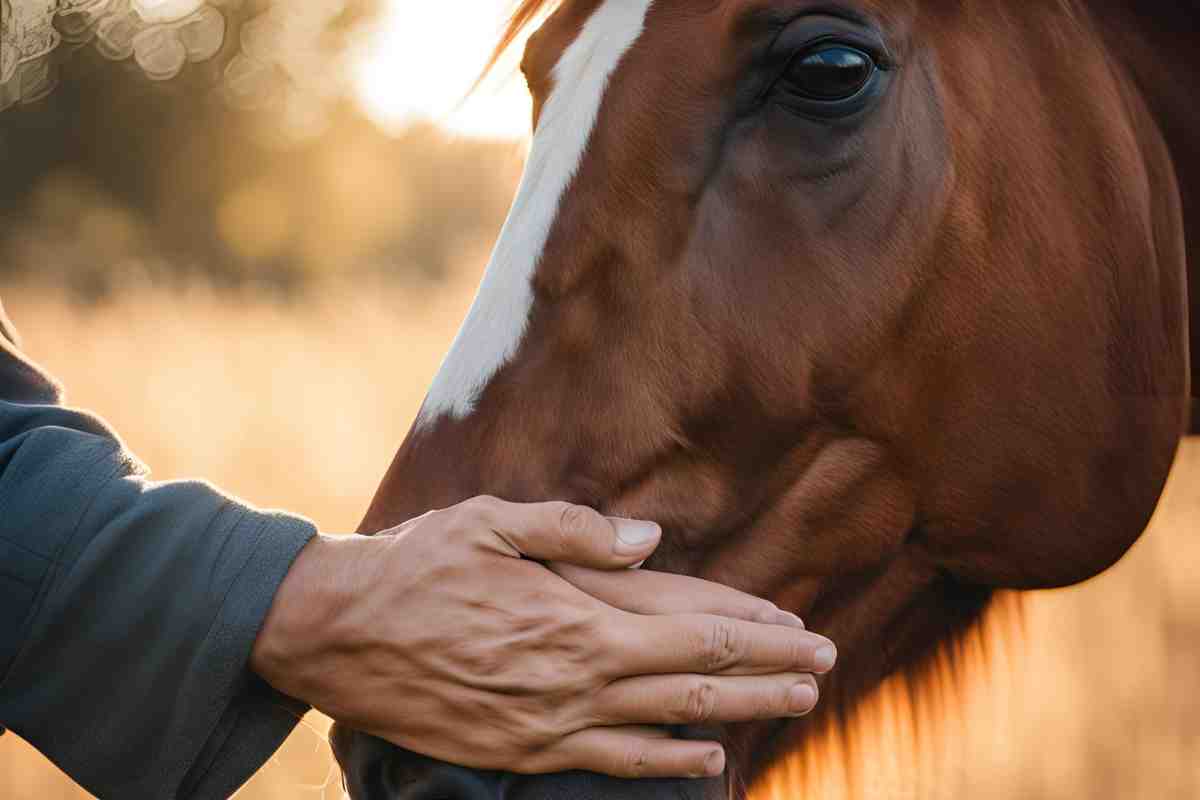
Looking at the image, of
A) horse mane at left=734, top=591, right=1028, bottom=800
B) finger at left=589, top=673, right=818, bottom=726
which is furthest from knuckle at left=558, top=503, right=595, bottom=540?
horse mane at left=734, top=591, right=1028, bottom=800

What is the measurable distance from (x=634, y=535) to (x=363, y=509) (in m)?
4.03

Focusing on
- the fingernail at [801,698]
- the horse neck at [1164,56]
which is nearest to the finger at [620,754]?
the fingernail at [801,698]

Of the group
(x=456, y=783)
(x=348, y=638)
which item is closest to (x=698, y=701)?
(x=456, y=783)

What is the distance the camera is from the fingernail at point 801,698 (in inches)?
45.3

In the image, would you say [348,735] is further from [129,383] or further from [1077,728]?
[129,383]

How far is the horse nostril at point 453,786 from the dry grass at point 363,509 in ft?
1.14

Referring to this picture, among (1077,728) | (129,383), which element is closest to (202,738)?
(1077,728)

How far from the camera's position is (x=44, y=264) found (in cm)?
987

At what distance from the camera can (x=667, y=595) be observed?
3.76 feet

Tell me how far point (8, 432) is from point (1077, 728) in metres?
3.33

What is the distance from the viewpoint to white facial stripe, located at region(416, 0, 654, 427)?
1.24 m

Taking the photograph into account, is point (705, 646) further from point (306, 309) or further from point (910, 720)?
point (306, 309)

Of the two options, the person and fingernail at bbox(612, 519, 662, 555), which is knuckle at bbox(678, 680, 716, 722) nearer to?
the person

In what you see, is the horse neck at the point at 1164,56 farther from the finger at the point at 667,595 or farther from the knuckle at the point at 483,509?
the knuckle at the point at 483,509
